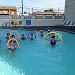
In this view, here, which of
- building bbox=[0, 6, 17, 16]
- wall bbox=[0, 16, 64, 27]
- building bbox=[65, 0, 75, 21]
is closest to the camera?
building bbox=[65, 0, 75, 21]

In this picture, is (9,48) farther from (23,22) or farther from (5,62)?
(23,22)

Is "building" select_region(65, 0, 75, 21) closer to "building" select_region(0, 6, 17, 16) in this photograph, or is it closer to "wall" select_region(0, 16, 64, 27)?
"wall" select_region(0, 16, 64, 27)

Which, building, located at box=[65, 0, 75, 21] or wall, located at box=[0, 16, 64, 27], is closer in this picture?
building, located at box=[65, 0, 75, 21]

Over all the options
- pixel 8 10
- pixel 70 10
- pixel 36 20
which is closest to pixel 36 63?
pixel 70 10

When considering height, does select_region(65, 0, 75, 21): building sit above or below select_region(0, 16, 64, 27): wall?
above

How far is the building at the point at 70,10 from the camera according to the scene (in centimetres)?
3597

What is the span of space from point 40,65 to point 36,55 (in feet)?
8.81

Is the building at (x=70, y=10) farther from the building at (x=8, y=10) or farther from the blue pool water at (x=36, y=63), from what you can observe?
the building at (x=8, y=10)

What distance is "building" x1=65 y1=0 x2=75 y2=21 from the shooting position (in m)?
36.0

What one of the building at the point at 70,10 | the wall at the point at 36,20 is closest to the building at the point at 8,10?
the wall at the point at 36,20

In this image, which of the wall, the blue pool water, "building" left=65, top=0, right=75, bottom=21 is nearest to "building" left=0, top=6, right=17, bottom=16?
the wall

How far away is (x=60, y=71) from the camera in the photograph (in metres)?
10.5

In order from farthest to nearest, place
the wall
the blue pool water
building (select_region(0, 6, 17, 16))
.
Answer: building (select_region(0, 6, 17, 16)) → the wall → the blue pool water

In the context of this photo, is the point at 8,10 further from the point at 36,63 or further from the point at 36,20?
the point at 36,63
